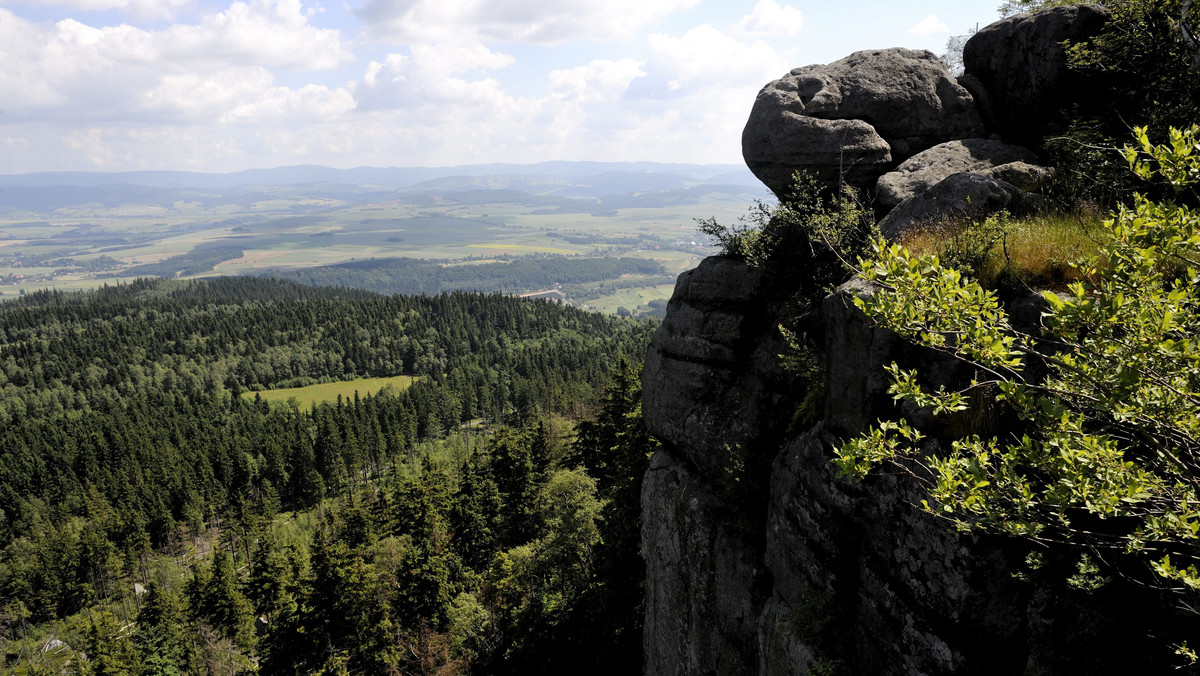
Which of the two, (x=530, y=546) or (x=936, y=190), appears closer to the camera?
(x=936, y=190)

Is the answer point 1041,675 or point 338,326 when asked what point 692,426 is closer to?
point 1041,675

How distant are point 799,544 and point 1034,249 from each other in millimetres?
7154

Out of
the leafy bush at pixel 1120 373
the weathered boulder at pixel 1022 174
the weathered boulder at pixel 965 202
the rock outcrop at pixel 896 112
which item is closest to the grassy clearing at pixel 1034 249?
the weathered boulder at pixel 965 202

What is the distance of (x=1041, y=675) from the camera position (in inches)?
301

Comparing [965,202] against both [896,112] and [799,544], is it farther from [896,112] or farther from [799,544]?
[799,544]

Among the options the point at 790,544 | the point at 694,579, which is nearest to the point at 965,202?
the point at 790,544

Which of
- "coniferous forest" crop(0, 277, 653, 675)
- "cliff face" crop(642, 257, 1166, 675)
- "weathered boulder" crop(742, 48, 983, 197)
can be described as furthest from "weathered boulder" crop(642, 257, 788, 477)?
"coniferous forest" crop(0, 277, 653, 675)

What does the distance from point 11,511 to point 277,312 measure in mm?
97496

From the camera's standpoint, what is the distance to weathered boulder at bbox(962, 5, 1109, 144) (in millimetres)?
15219

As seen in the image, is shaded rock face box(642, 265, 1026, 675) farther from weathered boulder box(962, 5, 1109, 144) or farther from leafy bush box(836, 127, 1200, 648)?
weathered boulder box(962, 5, 1109, 144)

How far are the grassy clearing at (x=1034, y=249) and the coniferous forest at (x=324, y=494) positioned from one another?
18.7 metres

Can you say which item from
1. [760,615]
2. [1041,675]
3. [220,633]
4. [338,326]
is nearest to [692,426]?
[760,615]

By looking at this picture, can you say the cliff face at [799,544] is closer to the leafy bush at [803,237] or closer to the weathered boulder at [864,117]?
the leafy bush at [803,237]

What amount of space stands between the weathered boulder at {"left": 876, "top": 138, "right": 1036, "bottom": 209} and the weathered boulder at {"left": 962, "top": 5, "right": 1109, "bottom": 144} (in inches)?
45.0
